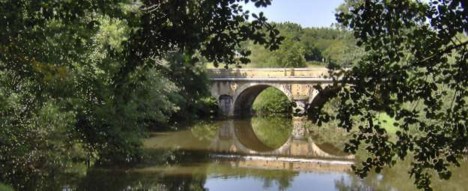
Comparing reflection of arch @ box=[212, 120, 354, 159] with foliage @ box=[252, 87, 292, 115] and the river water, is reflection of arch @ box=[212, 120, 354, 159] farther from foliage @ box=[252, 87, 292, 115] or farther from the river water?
foliage @ box=[252, 87, 292, 115]

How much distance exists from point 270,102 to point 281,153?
2233 cm

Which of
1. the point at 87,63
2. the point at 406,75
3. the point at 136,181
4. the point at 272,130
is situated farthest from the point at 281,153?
the point at 406,75

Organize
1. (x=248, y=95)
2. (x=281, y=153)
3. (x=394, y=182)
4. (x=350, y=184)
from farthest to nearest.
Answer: (x=248, y=95), (x=281, y=153), (x=350, y=184), (x=394, y=182)

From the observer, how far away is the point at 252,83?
45.8 metres

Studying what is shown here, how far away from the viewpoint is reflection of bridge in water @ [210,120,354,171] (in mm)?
23516

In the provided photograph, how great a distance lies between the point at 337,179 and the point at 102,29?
382 inches

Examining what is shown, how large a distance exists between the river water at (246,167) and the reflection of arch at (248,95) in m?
10.4

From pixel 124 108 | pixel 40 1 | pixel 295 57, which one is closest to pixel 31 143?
pixel 124 108

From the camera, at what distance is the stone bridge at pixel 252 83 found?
43.8 metres

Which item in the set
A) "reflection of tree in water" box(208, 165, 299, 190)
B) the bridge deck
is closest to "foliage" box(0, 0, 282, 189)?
"reflection of tree in water" box(208, 165, 299, 190)

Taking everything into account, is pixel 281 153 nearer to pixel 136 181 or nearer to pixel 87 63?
pixel 136 181

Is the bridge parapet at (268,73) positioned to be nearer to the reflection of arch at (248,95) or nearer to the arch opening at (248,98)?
the reflection of arch at (248,95)

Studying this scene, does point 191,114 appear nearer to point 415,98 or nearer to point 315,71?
point 315,71

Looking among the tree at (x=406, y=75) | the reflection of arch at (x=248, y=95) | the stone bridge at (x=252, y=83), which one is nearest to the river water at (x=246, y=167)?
the stone bridge at (x=252, y=83)
